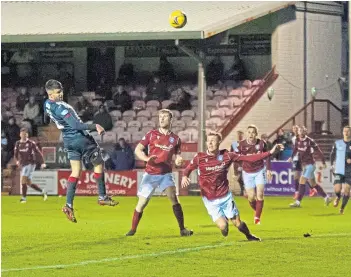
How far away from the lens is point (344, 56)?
41.5 metres

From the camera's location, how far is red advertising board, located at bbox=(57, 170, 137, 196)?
34.7 meters

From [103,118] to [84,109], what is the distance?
122 centimetres

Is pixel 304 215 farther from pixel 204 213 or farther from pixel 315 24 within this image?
pixel 315 24

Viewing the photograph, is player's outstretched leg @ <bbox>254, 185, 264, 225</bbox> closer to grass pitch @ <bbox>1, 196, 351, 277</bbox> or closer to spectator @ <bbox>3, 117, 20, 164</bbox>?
grass pitch @ <bbox>1, 196, 351, 277</bbox>

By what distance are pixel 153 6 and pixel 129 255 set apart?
23.0 metres

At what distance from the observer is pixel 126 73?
41562 mm

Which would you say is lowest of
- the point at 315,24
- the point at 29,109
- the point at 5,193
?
the point at 5,193

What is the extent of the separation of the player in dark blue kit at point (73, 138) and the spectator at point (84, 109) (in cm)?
2167

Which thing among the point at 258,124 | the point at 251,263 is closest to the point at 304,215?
the point at 251,263

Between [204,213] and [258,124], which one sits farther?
[258,124]

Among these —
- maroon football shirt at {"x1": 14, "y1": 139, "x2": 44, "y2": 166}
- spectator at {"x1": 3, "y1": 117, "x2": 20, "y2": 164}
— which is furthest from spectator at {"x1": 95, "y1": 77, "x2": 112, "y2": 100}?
maroon football shirt at {"x1": 14, "y1": 139, "x2": 44, "y2": 166}

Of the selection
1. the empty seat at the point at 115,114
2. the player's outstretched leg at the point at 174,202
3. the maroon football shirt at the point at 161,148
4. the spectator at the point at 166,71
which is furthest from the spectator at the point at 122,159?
the maroon football shirt at the point at 161,148

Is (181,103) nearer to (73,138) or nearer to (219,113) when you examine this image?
(219,113)

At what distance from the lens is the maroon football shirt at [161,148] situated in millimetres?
18219
